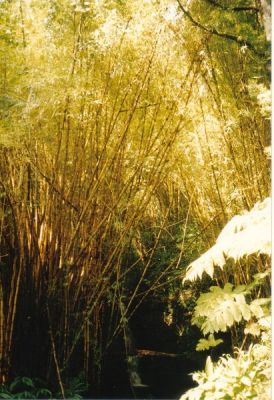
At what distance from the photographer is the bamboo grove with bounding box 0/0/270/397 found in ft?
9.54

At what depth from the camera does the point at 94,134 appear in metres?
3.54

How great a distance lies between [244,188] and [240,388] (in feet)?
4.56

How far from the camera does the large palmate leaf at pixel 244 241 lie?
1615 millimetres

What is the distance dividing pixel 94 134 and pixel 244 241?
219cm

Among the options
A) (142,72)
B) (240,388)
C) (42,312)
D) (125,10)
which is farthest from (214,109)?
(42,312)

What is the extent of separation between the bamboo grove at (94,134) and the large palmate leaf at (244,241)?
112cm

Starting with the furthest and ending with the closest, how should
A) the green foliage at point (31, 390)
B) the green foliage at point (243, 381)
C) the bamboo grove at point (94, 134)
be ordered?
the green foliage at point (31, 390), the bamboo grove at point (94, 134), the green foliage at point (243, 381)

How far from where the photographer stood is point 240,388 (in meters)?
2.11

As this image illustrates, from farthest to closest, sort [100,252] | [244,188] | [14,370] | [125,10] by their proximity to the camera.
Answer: [100,252] < [14,370] < [125,10] < [244,188]

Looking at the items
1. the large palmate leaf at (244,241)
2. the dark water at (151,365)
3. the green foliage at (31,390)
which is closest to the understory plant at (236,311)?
the large palmate leaf at (244,241)

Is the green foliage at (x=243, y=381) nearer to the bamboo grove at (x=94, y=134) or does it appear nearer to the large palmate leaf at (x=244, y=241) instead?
the large palmate leaf at (x=244, y=241)

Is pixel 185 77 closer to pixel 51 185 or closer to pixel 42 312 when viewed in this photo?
pixel 51 185

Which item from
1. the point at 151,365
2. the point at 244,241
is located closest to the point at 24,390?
the point at 151,365

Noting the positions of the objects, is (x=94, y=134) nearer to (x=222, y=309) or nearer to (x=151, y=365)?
(x=222, y=309)
